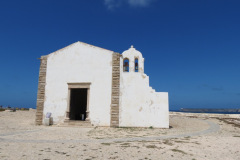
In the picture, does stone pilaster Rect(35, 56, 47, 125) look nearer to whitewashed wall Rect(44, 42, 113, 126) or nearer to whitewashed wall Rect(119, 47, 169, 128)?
whitewashed wall Rect(44, 42, 113, 126)

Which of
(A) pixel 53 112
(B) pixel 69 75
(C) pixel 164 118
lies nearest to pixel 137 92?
(C) pixel 164 118

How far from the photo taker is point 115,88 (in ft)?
51.8

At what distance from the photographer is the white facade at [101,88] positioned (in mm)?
15555

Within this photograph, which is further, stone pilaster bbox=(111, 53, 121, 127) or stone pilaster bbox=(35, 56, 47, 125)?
stone pilaster bbox=(35, 56, 47, 125)

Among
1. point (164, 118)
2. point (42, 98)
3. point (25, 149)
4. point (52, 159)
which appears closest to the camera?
point (52, 159)

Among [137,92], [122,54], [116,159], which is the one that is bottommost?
[116,159]

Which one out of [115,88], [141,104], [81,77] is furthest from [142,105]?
[81,77]

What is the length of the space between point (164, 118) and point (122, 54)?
6.57 meters

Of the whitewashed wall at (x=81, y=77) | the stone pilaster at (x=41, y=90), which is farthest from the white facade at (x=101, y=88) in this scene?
the stone pilaster at (x=41, y=90)

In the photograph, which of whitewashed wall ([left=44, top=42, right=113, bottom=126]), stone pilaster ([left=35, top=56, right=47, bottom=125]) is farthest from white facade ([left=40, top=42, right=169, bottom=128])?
stone pilaster ([left=35, top=56, right=47, bottom=125])

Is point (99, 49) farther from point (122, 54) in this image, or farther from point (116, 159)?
point (116, 159)

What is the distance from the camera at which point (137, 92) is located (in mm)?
15828

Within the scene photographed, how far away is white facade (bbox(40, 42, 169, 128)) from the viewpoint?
15555 mm

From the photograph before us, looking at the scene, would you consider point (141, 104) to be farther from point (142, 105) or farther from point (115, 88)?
point (115, 88)
